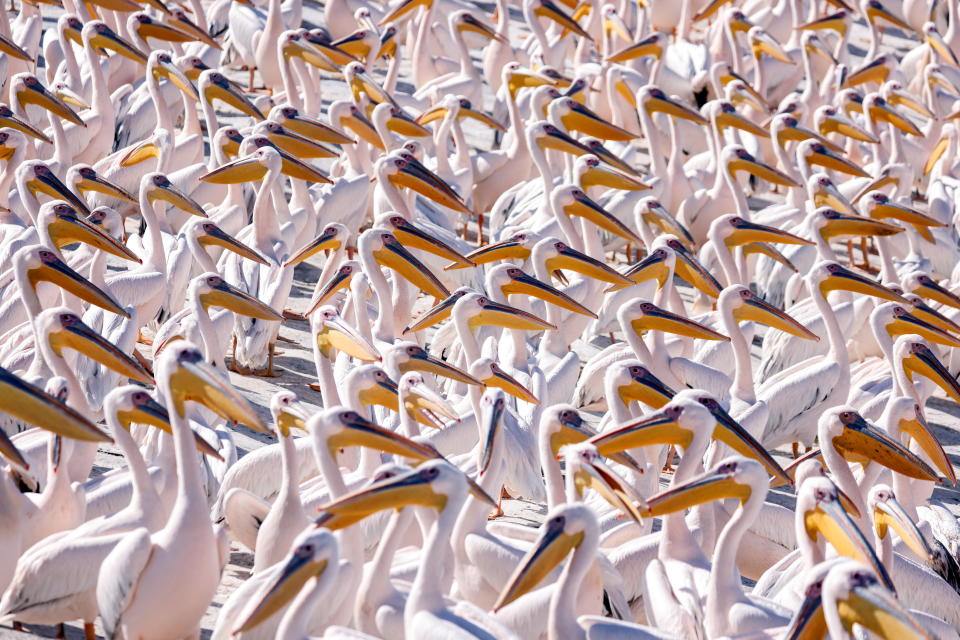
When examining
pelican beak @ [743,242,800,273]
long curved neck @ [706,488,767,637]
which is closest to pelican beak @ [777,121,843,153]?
pelican beak @ [743,242,800,273]

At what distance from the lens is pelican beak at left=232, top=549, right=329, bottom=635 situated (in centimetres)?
495

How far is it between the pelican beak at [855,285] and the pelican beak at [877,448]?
200 centimetres

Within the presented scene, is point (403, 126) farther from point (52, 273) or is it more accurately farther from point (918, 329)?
point (52, 273)

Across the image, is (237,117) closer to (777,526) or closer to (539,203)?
(539,203)

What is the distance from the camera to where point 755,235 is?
939cm

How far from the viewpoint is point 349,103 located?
10.6 metres

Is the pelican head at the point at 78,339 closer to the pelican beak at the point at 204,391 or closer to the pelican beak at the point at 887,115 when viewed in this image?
the pelican beak at the point at 204,391

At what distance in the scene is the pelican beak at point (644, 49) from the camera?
507 inches

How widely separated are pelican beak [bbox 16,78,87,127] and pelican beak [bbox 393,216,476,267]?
2.55 meters

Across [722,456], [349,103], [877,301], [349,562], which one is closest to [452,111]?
[349,103]

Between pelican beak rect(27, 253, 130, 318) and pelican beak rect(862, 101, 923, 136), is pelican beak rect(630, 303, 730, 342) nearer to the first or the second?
pelican beak rect(27, 253, 130, 318)

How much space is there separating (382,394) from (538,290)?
5.40ft

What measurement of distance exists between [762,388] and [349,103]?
365 cm

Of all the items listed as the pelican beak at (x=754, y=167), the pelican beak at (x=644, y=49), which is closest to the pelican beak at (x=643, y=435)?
the pelican beak at (x=754, y=167)
